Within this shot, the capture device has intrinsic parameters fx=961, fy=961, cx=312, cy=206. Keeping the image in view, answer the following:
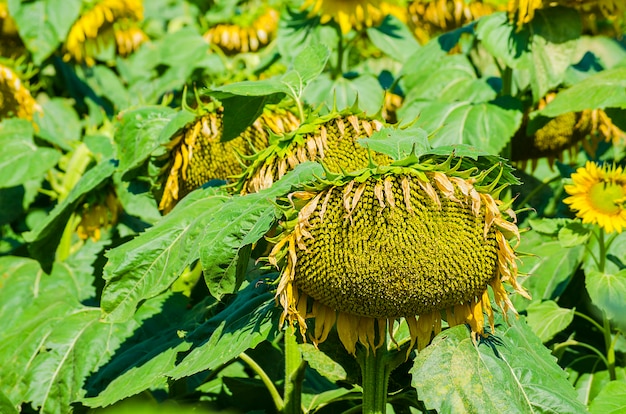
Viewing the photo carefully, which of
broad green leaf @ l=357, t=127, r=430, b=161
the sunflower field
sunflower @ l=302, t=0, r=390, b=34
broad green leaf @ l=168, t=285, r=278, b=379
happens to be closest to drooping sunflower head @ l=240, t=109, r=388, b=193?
the sunflower field

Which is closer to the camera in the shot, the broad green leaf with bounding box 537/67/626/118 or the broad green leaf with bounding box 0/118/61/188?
the broad green leaf with bounding box 537/67/626/118

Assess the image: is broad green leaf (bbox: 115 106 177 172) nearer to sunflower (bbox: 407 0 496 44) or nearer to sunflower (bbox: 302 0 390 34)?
sunflower (bbox: 302 0 390 34)

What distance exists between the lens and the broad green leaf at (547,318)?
2215mm

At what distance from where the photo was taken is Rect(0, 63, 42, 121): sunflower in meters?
3.56

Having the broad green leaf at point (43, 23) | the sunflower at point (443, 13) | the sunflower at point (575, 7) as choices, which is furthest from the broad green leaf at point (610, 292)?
the broad green leaf at point (43, 23)

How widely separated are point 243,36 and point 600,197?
197 centimetres

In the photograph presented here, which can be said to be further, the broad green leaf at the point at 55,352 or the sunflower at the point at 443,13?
the sunflower at the point at 443,13

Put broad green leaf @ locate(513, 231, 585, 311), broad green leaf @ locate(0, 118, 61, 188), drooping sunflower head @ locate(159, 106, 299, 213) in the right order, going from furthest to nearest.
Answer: broad green leaf @ locate(0, 118, 61, 188), broad green leaf @ locate(513, 231, 585, 311), drooping sunflower head @ locate(159, 106, 299, 213)

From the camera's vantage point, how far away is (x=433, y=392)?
156 centimetres

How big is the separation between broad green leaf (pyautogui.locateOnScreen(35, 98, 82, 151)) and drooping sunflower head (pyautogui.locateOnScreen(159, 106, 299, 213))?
172cm

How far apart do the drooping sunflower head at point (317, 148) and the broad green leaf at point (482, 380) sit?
39 centimetres

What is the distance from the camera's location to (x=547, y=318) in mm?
2270

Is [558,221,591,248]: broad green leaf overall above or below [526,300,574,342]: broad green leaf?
above

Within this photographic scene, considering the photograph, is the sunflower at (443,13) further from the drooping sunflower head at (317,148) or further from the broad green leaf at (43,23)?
the drooping sunflower head at (317,148)
